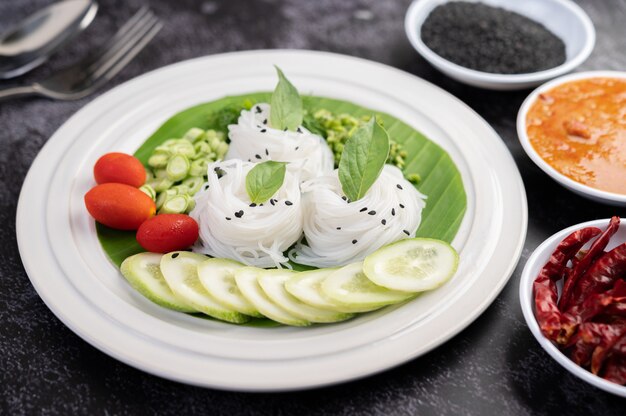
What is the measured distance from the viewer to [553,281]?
3.21 m

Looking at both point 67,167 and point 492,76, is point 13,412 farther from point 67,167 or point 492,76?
point 492,76

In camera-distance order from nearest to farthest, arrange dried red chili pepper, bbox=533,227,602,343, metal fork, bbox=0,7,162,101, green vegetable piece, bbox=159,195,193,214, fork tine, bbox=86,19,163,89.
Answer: dried red chili pepper, bbox=533,227,602,343
green vegetable piece, bbox=159,195,193,214
metal fork, bbox=0,7,162,101
fork tine, bbox=86,19,163,89

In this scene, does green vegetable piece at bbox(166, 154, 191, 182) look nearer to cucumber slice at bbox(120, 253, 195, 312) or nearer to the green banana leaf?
the green banana leaf

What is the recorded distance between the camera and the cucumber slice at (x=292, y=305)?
3.07 m

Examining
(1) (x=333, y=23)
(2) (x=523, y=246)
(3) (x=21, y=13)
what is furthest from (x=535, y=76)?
(3) (x=21, y=13)

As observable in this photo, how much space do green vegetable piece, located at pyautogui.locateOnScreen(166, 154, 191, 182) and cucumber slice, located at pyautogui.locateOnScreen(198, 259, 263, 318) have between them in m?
0.87

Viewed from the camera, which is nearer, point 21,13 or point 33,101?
point 33,101

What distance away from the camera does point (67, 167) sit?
4.10 meters

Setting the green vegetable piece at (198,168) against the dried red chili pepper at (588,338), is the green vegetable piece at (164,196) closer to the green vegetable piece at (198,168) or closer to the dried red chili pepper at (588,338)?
the green vegetable piece at (198,168)

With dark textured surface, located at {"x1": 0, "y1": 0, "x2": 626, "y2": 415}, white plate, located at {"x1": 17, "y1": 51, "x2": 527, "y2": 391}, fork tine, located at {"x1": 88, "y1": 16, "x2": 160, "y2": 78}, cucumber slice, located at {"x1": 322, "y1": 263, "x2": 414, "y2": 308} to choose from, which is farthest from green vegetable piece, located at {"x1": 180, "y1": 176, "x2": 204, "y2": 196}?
fork tine, located at {"x1": 88, "y1": 16, "x2": 160, "y2": 78}

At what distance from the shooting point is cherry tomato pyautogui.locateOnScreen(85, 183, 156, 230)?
3.63 m

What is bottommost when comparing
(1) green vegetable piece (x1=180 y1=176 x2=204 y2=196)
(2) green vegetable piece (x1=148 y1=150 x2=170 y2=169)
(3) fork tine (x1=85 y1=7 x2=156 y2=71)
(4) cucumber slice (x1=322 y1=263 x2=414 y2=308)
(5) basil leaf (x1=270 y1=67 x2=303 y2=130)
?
(1) green vegetable piece (x1=180 y1=176 x2=204 y2=196)

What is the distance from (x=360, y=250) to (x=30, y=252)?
186cm

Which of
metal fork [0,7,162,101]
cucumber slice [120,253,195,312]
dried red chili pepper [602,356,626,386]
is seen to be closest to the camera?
dried red chili pepper [602,356,626,386]
